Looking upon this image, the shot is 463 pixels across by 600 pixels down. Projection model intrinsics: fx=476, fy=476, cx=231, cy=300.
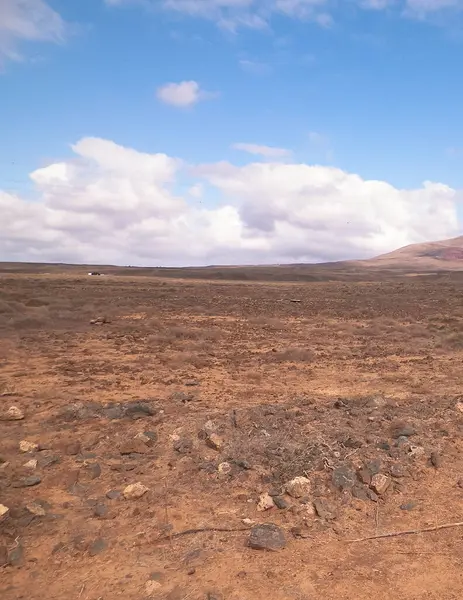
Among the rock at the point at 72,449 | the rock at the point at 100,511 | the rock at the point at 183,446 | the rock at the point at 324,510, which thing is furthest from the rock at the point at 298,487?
the rock at the point at 72,449

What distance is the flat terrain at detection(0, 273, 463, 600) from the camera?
3953 millimetres

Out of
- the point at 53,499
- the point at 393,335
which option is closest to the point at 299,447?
the point at 53,499

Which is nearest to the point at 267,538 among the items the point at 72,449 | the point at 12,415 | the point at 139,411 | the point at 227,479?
the point at 227,479

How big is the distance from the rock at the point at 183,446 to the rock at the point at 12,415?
2.56m

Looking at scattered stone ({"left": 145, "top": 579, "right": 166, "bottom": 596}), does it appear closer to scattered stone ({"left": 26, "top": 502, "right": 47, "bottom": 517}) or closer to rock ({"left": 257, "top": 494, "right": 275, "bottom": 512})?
rock ({"left": 257, "top": 494, "right": 275, "bottom": 512})

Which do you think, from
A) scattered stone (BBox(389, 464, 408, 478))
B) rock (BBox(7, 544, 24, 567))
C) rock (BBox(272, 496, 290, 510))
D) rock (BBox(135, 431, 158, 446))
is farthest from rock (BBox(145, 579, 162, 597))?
scattered stone (BBox(389, 464, 408, 478))

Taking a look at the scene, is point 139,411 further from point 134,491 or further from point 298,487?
point 298,487

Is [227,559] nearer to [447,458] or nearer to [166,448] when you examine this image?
[166,448]

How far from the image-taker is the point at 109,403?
788cm

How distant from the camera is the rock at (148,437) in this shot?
6203 mm

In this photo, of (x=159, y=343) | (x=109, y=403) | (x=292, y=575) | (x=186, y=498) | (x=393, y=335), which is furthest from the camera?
(x=393, y=335)

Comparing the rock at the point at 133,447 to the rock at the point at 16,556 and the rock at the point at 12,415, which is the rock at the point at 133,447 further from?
the rock at the point at 12,415

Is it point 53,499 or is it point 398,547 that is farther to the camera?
point 53,499

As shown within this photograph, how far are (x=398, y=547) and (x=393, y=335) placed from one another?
12714 millimetres
